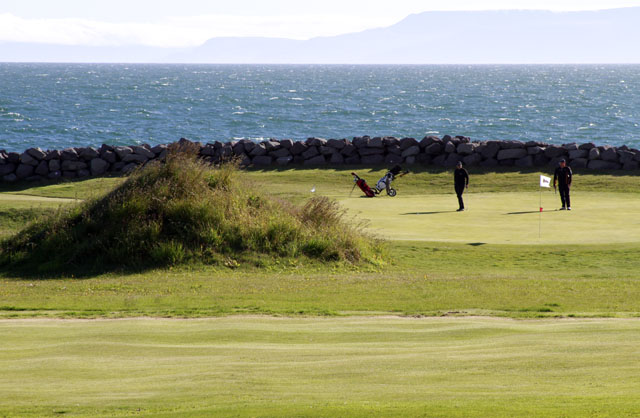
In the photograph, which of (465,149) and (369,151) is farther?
(369,151)

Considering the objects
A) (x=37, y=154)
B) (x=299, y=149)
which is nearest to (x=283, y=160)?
(x=299, y=149)

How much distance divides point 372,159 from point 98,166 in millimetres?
11902

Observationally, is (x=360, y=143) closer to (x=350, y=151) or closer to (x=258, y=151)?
(x=350, y=151)

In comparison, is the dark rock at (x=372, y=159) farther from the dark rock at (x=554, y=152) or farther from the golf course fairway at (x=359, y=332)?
the golf course fairway at (x=359, y=332)

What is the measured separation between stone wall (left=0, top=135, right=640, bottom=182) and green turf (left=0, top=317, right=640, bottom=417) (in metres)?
25.3

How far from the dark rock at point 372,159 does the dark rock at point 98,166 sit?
1114cm

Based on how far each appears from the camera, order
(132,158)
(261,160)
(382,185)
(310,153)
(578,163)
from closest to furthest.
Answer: (382,185) < (578,163) < (132,158) < (261,160) < (310,153)

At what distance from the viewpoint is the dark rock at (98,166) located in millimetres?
35500

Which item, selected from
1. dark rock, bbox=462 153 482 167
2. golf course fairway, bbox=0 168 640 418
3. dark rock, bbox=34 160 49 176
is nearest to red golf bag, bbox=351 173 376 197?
golf course fairway, bbox=0 168 640 418

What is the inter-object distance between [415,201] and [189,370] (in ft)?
64.2

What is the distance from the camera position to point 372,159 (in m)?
37.3

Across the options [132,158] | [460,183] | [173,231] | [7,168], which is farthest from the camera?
[132,158]

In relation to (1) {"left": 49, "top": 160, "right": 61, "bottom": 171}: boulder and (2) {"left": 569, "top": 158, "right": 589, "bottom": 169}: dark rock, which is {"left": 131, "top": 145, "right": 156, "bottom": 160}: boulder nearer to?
(1) {"left": 49, "top": 160, "right": 61, "bottom": 171}: boulder

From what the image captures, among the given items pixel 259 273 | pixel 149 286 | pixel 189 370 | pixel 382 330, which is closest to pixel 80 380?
pixel 189 370
